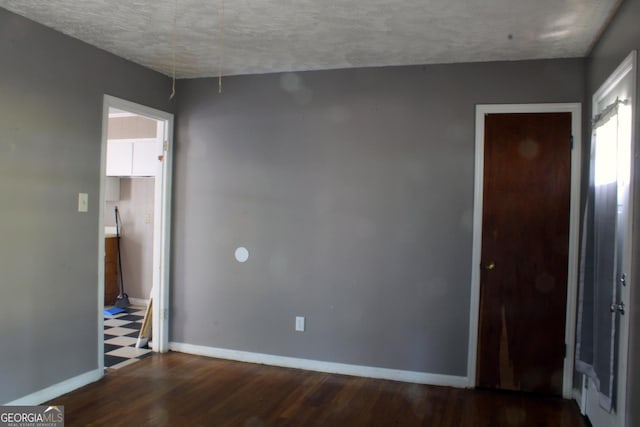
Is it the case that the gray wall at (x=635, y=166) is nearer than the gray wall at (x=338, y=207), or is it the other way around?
the gray wall at (x=635, y=166)

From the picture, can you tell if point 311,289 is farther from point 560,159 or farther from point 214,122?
point 560,159

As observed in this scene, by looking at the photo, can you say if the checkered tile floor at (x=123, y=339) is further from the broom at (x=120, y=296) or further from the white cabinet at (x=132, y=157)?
the white cabinet at (x=132, y=157)

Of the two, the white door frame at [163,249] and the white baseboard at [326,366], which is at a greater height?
the white door frame at [163,249]

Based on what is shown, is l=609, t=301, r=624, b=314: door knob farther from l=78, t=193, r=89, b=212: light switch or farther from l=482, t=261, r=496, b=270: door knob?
l=78, t=193, r=89, b=212: light switch

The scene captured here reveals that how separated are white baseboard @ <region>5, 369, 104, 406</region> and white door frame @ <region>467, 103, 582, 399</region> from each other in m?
2.86

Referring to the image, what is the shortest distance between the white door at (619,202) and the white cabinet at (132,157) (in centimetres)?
450

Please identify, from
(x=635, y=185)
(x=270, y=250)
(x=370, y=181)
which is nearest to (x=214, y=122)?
(x=270, y=250)

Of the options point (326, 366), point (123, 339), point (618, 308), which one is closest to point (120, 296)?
point (123, 339)

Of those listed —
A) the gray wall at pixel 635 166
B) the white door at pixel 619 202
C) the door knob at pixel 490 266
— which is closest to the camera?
the gray wall at pixel 635 166

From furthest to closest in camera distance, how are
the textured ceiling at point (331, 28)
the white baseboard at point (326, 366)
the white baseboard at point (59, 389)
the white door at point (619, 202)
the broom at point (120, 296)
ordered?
1. the broom at point (120, 296)
2. the white baseboard at point (326, 366)
3. the white baseboard at point (59, 389)
4. the textured ceiling at point (331, 28)
5. the white door at point (619, 202)

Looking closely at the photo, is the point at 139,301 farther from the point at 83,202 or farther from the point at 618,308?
the point at 618,308

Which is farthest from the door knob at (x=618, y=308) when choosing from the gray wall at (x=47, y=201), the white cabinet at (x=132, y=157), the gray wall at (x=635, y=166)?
the white cabinet at (x=132, y=157)

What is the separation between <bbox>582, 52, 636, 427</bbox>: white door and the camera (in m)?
2.28

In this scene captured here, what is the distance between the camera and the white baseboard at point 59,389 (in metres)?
3.04
